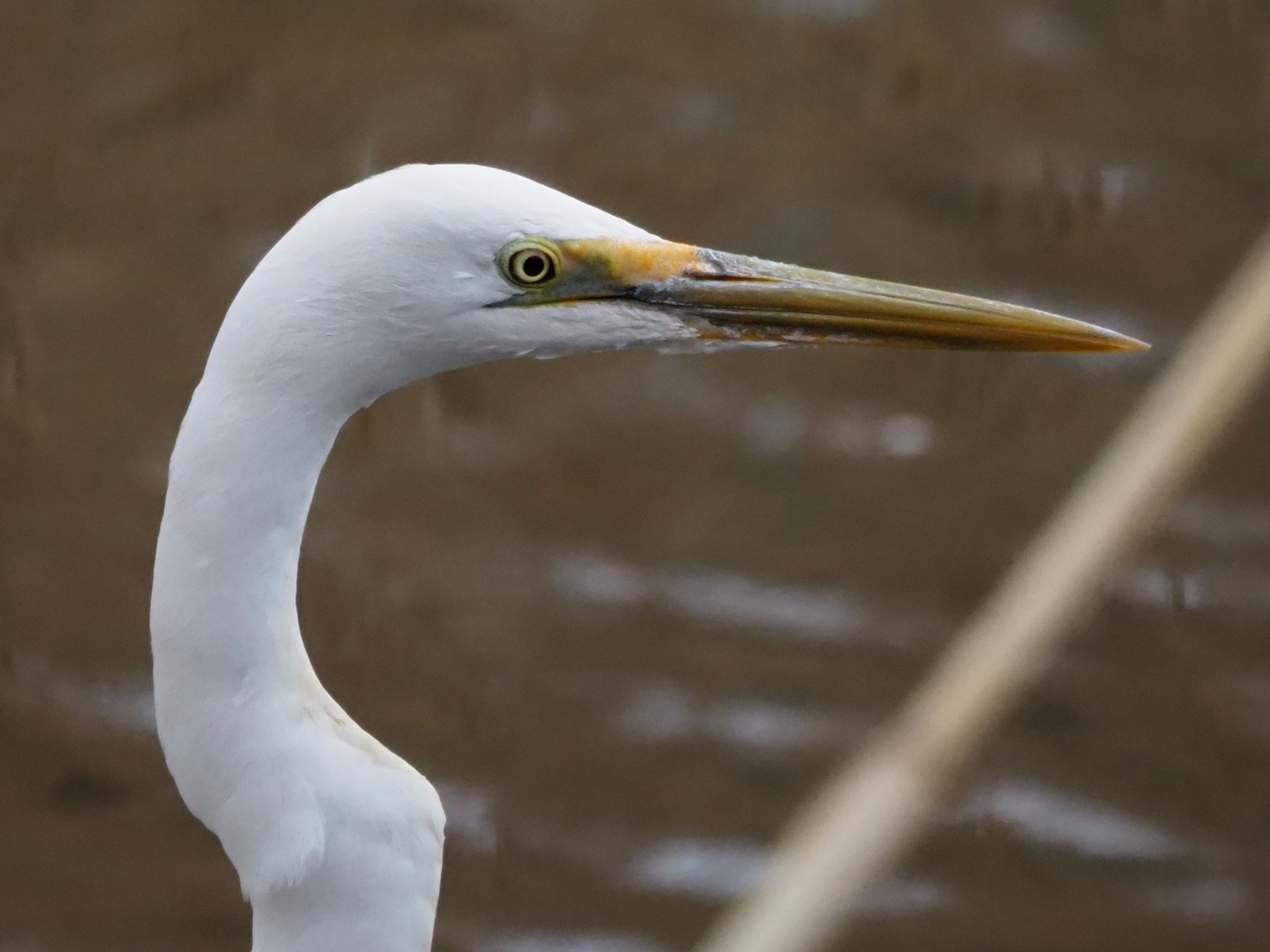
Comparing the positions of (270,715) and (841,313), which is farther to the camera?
(841,313)

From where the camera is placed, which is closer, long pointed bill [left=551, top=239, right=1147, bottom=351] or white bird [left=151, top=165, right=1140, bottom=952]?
white bird [left=151, top=165, right=1140, bottom=952]

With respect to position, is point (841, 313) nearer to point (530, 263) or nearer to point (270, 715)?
point (530, 263)

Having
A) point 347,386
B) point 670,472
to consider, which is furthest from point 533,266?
point 670,472

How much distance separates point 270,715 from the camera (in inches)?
60.6

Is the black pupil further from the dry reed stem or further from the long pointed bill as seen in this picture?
the dry reed stem

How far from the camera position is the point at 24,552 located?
3879mm

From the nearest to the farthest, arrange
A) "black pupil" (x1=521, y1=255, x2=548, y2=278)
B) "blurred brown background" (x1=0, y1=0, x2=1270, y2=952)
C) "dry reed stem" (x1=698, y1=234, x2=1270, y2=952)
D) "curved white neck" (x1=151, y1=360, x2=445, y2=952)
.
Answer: "dry reed stem" (x1=698, y1=234, x2=1270, y2=952), "curved white neck" (x1=151, y1=360, x2=445, y2=952), "black pupil" (x1=521, y1=255, x2=548, y2=278), "blurred brown background" (x1=0, y1=0, x2=1270, y2=952)

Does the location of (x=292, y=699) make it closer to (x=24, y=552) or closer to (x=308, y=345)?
(x=308, y=345)

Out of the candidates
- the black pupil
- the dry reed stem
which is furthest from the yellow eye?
the dry reed stem

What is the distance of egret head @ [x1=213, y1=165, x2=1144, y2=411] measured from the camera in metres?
1.46

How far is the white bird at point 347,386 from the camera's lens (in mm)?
1446

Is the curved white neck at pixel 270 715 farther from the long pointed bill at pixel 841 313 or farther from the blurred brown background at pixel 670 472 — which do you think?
the blurred brown background at pixel 670 472

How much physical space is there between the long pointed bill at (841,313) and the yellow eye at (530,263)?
12cm

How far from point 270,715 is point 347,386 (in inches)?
11.5
